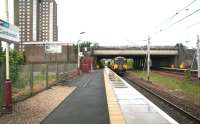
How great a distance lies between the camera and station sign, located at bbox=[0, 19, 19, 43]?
45.5 feet

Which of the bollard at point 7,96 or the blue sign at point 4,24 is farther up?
the blue sign at point 4,24

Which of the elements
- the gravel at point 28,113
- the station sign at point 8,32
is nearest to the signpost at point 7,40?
the station sign at point 8,32

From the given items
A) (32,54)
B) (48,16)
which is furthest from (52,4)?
(32,54)

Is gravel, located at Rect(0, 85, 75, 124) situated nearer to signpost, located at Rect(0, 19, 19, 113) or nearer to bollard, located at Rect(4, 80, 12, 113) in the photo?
bollard, located at Rect(4, 80, 12, 113)

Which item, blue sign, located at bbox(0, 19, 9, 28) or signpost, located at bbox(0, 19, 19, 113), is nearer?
blue sign, located at bbox(0, 19, 9, 28)

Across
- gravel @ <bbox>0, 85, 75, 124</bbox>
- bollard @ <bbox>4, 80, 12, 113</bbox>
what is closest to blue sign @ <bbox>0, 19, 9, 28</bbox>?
bollard @ <bbox>4, 80, 12, 113</bbox>

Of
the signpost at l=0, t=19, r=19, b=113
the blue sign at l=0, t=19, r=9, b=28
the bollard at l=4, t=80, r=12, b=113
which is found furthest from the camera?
the bollard at l=4, t=80, r=12, b=113

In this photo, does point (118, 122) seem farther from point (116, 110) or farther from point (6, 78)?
point (6, 78)

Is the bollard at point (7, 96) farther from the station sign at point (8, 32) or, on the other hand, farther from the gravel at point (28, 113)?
the station sign at point (8, 32)

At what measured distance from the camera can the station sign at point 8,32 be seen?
546 inches

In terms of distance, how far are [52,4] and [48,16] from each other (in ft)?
11.2

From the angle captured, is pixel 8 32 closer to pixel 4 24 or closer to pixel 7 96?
pixel 4 24

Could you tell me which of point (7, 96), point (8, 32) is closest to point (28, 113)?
point (7, 96)

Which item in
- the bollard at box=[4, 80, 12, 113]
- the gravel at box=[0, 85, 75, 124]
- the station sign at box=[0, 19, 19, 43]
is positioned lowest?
the gravel at box=[0, 85, 75, 124]
